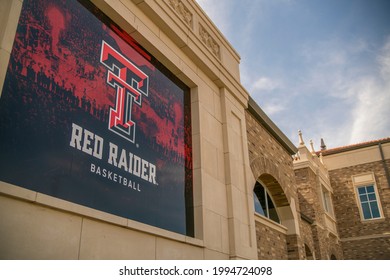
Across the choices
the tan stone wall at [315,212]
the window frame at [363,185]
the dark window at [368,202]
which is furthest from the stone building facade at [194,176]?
the dark window at [368,202]

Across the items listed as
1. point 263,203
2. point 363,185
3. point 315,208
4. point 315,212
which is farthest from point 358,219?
point 263,203

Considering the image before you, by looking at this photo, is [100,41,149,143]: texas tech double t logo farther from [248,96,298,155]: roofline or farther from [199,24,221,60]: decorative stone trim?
[248,96,298,155]: roofline

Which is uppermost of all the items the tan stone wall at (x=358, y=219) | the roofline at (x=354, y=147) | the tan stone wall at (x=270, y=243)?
the roofline at (x=354, y=147)

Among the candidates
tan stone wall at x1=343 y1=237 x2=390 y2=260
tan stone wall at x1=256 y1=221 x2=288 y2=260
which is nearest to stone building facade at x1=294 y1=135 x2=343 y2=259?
tan stone wall at x1=343 y1=237 x2=390 y2=260

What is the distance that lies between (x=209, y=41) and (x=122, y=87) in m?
3.88

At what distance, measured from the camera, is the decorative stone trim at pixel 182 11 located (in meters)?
8.56

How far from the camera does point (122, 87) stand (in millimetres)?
6633

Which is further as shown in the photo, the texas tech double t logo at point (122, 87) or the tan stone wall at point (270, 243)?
the tan stone wall at point (270, 243)

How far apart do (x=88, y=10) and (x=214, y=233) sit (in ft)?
15.0

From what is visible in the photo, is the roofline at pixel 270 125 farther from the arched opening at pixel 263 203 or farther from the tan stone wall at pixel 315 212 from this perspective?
the tan stone wall at pixel 315 212

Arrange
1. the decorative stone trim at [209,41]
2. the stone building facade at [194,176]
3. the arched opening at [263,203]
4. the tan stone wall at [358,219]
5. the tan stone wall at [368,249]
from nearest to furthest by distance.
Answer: the stone building facade at [194,176] < the decorative stone trim at [209,41] < the arched opening at [263,203] < the tan stone wall at [368,249] < the tan stone wall at [358,219]

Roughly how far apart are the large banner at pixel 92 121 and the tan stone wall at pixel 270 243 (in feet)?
11.7

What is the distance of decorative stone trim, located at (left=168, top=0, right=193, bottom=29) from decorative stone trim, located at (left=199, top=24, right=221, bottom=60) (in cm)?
50

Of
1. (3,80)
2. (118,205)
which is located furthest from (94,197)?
(3,80)
